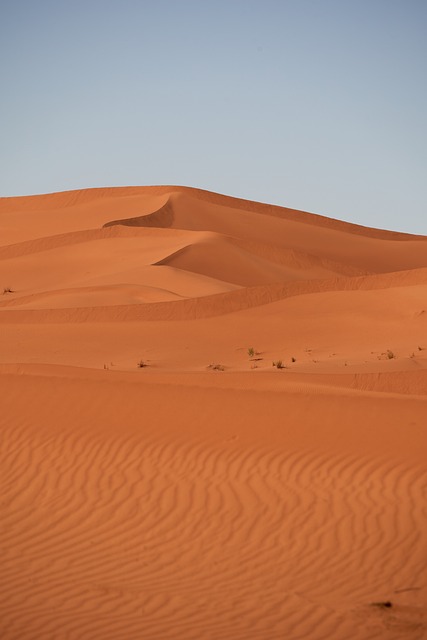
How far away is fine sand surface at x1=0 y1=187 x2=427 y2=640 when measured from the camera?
7195 mm

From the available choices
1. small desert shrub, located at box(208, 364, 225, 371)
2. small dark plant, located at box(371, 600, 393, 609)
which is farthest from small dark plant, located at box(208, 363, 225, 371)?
small dark plant, located at box(371, 600, 393, 609)

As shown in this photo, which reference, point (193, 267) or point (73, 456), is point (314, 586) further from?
point (193, 267)

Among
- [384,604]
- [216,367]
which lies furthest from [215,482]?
[216,367]

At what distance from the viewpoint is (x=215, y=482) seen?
33.0ft

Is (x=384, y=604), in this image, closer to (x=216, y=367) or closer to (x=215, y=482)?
(x=215, y=482)

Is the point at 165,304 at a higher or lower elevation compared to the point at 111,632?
higher

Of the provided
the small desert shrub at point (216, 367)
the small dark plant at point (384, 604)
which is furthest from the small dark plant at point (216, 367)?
the small dark plant at point (384, 604)

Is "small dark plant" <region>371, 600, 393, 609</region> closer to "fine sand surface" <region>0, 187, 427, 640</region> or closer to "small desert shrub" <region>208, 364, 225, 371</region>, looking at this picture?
"fine sand surface" <region>0, 187, 427, 640</region>

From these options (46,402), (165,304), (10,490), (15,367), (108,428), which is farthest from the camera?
(165,304)

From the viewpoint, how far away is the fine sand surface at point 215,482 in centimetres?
720

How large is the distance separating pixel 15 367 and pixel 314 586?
7.43 metres

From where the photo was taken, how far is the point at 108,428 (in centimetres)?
1177

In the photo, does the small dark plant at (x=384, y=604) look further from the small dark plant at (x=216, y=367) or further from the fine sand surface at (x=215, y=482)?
the small dark plant at (x=216, y=367)

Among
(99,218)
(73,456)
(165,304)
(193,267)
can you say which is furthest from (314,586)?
(99,218)
